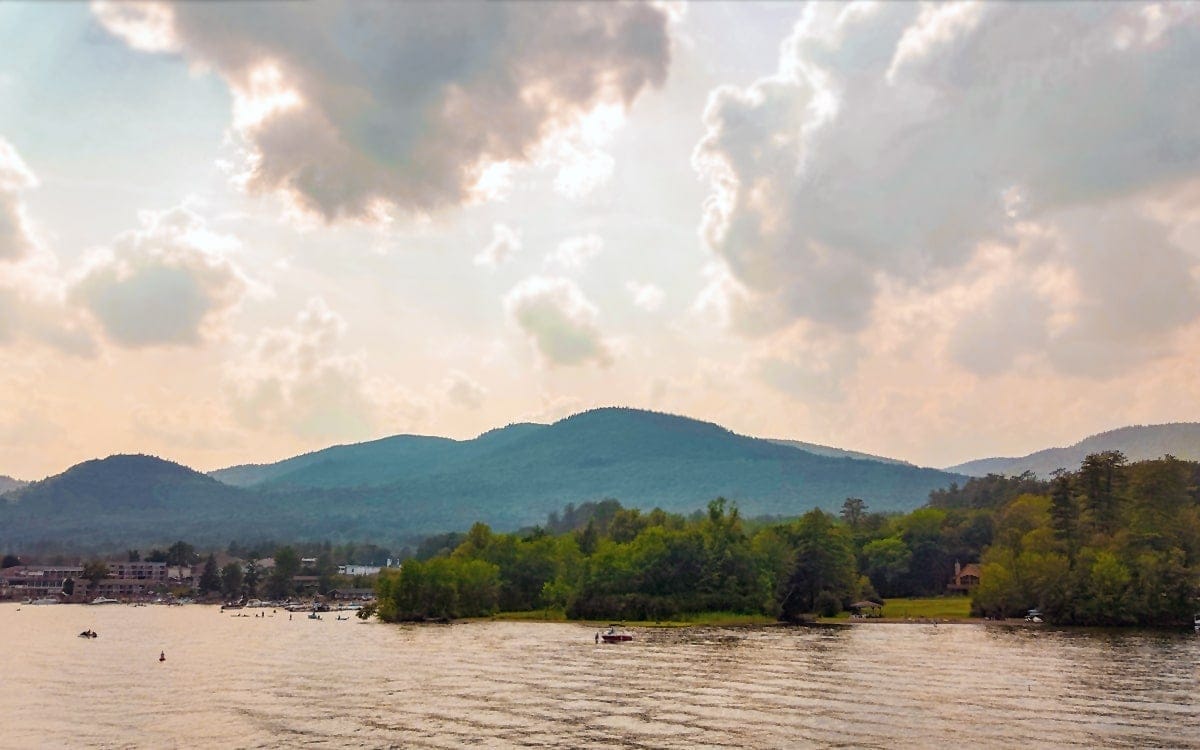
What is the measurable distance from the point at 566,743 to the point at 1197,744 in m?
34.4

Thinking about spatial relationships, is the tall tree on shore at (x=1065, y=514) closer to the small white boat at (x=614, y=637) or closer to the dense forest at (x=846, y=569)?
the dense forest at (x=846, y=569)

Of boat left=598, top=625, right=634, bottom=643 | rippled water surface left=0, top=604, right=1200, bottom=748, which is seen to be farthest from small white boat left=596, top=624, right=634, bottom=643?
rippled water surface left=0, top=604, right=1200, bottom=748

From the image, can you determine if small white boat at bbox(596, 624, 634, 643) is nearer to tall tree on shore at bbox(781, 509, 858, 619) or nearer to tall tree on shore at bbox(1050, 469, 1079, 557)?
tall tree on shore at bbox(781, 509, 858, 619)

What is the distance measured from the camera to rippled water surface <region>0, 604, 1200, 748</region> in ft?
202

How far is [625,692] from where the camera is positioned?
3108 inches

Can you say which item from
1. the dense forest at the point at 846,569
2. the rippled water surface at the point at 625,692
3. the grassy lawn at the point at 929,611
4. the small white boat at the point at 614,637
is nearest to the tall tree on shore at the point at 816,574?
the dense forest at the point at 846,569

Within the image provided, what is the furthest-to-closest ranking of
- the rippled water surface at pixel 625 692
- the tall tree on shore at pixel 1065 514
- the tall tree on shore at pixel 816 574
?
the tall tree on shore at pixel 816 574 → the tall tree on shore at pixel 1065 514 → the rippled water surface at pixel 625 692

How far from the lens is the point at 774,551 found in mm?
177500

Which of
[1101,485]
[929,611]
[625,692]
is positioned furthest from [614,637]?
[1101,485]

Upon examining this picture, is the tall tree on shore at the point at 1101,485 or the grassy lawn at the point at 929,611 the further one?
the tall tree on shore at the point at 1101,485

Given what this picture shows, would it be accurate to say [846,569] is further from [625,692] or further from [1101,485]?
[625,692]

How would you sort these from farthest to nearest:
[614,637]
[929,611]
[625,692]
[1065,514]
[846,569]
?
[929,611]
[846,569]
[1065,514]
[614,637]
[625,692]

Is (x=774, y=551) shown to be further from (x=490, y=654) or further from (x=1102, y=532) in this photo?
(x=490, y=654)

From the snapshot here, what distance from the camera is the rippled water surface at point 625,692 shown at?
61.7 meters
